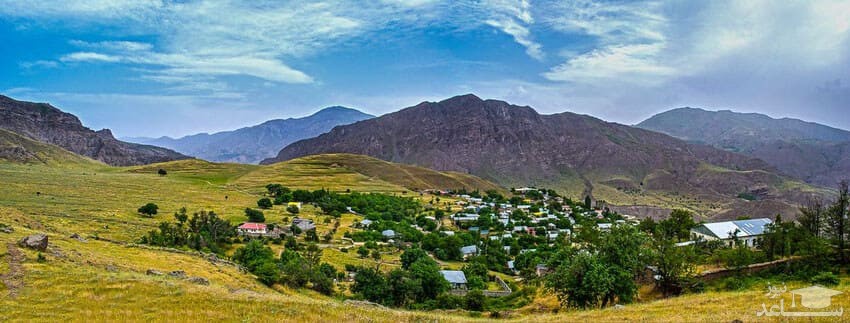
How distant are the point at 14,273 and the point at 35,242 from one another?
6.30 metres

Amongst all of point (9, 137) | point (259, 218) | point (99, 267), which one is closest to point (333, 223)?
point (259, 218)

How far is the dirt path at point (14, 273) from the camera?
2227 centimetres

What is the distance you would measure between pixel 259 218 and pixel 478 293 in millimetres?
56260

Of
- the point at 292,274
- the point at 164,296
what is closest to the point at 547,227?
the point at 292,274

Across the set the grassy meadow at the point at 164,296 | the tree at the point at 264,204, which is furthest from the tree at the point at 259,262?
the tree at the point at 264,204

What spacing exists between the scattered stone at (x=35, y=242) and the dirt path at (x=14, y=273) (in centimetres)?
63

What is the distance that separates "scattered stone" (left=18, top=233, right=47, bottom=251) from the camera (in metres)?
29.0

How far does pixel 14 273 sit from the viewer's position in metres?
24.0

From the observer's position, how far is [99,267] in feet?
95.1

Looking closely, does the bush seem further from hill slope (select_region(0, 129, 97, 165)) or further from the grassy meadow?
hill slope (select_region(0, 129, 97, 165))

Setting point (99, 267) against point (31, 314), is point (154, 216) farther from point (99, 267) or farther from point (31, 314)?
point (31, 314)

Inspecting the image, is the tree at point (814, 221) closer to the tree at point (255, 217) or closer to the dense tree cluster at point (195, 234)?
the dense tree cluster at point (195, 234)

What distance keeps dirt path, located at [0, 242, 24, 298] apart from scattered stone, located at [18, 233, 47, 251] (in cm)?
63

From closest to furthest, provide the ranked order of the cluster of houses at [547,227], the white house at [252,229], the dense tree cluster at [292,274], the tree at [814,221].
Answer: the dense tree cluster at [292,274]
the tree at [814,221]
the cluster of houses at [547,227]
the white house at [252,229]
